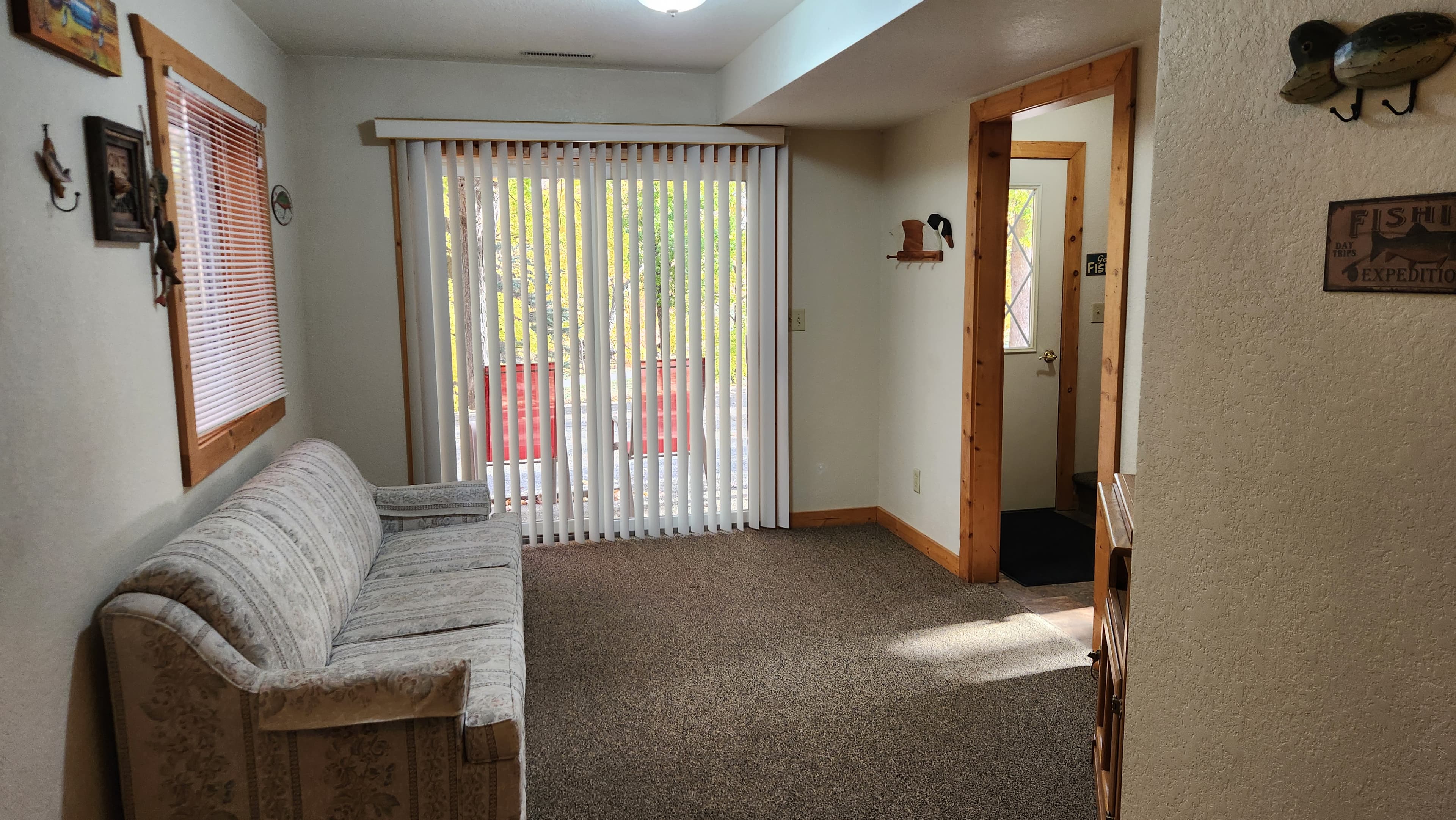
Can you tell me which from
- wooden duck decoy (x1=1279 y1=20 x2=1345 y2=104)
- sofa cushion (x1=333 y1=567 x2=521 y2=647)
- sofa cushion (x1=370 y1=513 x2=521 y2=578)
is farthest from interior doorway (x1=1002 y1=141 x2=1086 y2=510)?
wooden duck decoy (x1=1279 y1=20 x2=1345 y2=104)

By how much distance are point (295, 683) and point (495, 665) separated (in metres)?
0.56

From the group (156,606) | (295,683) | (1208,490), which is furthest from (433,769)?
(1208,490)

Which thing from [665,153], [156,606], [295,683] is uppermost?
[665,153]

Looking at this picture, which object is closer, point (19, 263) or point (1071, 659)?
point (19, 263)

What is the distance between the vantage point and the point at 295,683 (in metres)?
1.91

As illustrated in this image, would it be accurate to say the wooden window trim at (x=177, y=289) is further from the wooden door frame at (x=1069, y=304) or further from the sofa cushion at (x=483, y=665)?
the wooden door frame at (x=1069, y=304)

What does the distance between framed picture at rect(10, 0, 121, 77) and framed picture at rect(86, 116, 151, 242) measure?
134 mm

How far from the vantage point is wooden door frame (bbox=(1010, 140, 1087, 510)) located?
201 inches

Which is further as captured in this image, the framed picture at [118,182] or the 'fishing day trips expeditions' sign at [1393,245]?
the framed picture at [118,182]

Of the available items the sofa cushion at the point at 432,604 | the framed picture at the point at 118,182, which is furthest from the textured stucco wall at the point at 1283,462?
the framed picture at the point at 118,182

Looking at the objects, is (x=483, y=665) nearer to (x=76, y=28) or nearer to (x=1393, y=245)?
(x=76, y=28)

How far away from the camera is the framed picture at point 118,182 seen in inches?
82.0

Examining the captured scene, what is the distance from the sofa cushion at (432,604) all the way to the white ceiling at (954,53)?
A: 2086 millimetres

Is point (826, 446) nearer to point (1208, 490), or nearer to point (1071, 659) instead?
point (1071, 659)
